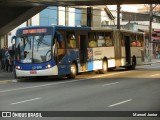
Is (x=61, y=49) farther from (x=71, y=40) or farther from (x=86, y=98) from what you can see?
(x=86, y=98)

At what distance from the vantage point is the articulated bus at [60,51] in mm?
25562

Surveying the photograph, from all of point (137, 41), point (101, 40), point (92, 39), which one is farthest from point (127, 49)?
point (92, 39)

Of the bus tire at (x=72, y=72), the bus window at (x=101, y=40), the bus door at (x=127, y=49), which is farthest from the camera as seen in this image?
the bus door at (x=127, y=49)

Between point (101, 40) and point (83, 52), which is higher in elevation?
point (101, 40)

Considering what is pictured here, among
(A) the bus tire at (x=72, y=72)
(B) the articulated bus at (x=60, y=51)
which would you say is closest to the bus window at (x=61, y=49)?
(B) the articulated bus at (x=60, y=51)

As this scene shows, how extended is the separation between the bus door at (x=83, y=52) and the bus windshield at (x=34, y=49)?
358 centimetres

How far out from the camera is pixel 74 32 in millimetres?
28078

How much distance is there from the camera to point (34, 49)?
2575cm

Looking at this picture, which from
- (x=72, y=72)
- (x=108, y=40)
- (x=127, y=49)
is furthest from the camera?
(x=127, y=49)

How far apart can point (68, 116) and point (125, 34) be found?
24.9 m

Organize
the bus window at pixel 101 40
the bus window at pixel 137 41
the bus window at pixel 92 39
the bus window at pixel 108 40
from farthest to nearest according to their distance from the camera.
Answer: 1. the bus window at pixel 137 41
2. the bus window at pixel 108 40
3. the bus window at pixel 101 40
4. the bus window at pixel 92 39

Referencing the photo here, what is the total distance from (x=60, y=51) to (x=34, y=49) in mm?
1412

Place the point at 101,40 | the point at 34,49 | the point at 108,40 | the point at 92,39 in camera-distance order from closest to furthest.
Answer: the point at 34,49, the point at 92,39, the point at 101,40, the point at 108,40

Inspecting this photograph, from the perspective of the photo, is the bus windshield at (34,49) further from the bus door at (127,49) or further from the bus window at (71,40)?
the bus door at (127,49)
